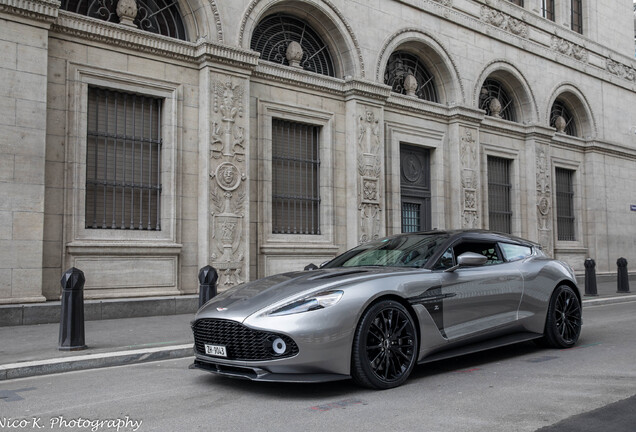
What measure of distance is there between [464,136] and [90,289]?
11712 millimetres

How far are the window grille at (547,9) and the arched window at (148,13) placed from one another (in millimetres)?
14920

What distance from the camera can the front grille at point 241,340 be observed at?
506 centimetres

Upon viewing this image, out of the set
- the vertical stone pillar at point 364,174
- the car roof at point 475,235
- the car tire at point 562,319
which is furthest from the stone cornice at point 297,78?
the car tire at point 562,319

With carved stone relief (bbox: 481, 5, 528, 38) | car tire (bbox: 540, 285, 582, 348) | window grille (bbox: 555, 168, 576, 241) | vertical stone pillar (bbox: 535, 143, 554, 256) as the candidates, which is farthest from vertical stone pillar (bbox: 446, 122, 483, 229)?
car tire (bbox: 540, 285, 582, 348)

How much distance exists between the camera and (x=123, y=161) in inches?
469

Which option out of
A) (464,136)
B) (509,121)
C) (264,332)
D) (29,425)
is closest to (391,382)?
(264,332)

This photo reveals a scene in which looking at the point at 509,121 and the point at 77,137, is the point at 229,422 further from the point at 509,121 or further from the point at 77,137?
the point at 509,121

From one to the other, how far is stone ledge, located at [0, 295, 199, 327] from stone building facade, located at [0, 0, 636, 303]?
0.93ft

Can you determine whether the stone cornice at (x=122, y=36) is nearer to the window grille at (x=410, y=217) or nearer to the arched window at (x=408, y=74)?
the arched window at (x=408, y=74)

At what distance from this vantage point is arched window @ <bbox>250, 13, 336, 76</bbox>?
14570 mm

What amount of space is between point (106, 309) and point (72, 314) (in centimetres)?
335

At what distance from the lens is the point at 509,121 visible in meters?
20.3

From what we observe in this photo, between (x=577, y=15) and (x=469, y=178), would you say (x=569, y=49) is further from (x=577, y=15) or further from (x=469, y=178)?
(x=469, y=178)

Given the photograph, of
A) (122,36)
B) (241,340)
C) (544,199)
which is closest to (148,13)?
(122,36)
